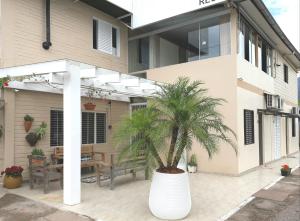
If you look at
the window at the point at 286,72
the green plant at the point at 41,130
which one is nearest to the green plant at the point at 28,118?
the green plant at the point at 41,130

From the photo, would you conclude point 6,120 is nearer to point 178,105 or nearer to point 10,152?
point 10,152

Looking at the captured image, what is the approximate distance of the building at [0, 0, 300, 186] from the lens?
28.6 feet

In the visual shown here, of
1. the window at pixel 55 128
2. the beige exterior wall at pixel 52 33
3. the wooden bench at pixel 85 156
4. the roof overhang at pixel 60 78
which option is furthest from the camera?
the window at pixel 55 128

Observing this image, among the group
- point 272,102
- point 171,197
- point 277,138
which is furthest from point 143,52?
point 171,197

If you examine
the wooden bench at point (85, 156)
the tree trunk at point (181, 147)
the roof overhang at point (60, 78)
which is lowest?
the wooden bench at point (85, 156)

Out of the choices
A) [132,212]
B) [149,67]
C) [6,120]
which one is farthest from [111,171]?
[149,67]

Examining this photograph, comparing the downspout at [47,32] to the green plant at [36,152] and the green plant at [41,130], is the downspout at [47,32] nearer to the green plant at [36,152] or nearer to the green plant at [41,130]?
the green plant at [41,130]

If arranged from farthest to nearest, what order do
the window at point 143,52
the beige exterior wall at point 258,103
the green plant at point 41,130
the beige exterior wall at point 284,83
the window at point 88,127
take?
the beige exterior wall at point 284,83, the window at point 143,52, the window at point 88,127, the beige exterior wall at point 258,103, the green plant at point 41,130

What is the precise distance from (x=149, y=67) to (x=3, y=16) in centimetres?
650

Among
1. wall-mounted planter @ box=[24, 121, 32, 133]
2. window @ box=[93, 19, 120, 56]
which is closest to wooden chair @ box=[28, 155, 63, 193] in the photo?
wall-mounted planter @ box=[24, 121, 32, 133]

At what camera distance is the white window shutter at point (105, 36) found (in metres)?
11.6

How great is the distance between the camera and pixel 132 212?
6.04m

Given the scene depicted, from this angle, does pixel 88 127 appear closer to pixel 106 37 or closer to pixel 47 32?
pixel 47 32

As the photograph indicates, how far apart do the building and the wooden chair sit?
2.55 ft
